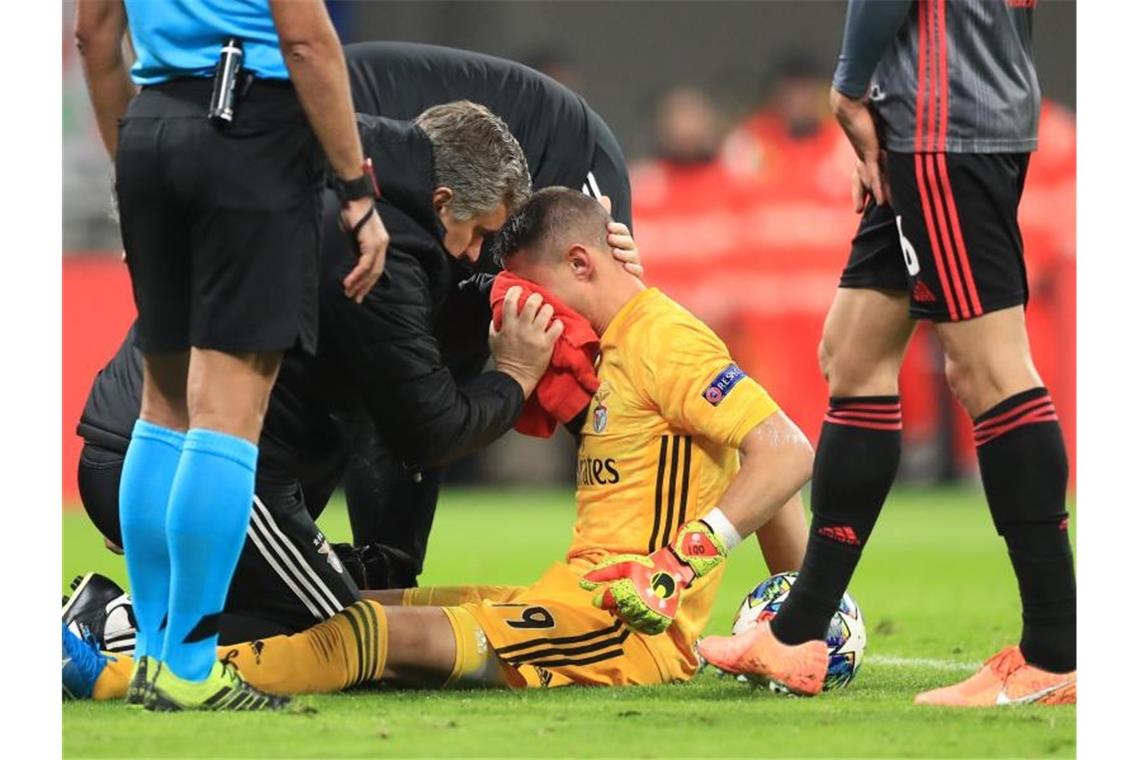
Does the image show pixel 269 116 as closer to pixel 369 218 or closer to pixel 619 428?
pixel 369 218

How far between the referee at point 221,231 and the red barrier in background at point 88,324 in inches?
318

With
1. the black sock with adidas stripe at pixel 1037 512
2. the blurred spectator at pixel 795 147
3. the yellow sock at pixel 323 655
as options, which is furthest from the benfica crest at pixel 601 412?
the blurred spectator at pixel 795 147

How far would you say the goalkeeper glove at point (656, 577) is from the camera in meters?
3.80

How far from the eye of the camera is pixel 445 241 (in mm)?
4230

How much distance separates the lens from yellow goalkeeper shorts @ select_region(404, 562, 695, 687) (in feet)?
13.3

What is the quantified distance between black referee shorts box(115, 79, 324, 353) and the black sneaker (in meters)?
0.97

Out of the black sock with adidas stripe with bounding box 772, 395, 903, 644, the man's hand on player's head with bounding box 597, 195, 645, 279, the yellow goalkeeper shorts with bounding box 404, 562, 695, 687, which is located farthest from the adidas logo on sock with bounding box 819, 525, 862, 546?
the man's hand on player's head with bounding box 597, 195, 645, 279

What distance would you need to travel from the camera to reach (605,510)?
13.8 feet

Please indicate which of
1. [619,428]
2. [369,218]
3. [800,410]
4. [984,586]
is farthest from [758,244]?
Answer: [369,218]

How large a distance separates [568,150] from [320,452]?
1227mm

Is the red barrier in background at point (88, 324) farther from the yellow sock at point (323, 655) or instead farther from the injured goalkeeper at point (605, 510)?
the yellow sock at point (323, 655)

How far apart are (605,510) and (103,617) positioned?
1.19m

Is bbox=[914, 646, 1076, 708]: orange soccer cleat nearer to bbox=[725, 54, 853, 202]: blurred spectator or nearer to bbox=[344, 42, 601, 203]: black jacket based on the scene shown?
bbox=[344, 42, 601, 203]: black jacket

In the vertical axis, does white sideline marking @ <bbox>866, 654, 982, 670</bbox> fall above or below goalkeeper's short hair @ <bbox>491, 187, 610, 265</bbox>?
below
